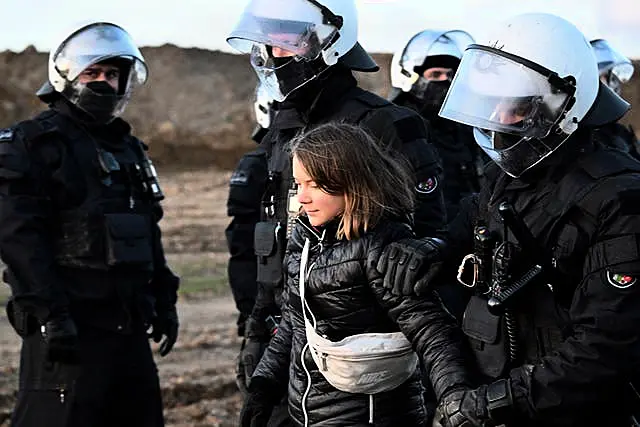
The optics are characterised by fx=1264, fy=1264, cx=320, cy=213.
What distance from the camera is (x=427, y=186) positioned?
4820mm

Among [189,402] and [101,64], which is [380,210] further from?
[189,402]

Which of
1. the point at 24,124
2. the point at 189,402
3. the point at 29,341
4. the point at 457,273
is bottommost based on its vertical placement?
the point at 189,402

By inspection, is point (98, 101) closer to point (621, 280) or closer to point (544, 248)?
point (544, 248)

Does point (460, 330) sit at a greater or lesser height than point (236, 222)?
greater

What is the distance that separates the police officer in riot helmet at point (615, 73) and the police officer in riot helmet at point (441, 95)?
0.94 metres

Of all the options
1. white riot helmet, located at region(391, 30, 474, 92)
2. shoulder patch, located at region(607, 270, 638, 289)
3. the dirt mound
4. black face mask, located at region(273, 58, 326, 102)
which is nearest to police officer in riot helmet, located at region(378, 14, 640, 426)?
shoulder patch, located at region(607, 270, 638, 289)

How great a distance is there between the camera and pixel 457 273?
3967 millimetres

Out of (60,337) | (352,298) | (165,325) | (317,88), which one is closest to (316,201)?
(352,298)

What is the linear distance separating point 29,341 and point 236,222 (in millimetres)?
1275

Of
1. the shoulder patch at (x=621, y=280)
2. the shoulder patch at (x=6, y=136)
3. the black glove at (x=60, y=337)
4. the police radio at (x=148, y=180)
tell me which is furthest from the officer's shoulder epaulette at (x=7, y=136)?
the shoulder patch at (x=621, y=280)

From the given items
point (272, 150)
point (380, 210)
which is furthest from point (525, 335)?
point (272, 150)

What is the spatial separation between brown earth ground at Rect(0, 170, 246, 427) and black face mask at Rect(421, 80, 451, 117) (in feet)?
7.78

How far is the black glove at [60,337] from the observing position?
5906 millimetres

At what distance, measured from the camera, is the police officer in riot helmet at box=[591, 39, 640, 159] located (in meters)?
8.02
